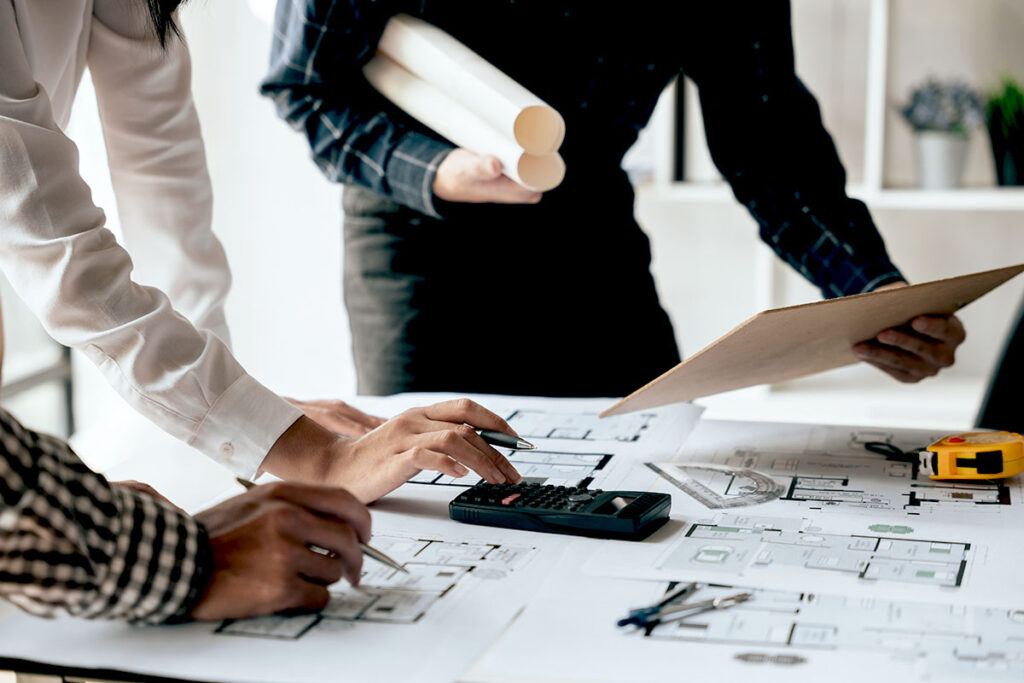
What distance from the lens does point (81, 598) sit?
A: 2.55 ft

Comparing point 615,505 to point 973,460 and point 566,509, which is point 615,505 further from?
point 973,460

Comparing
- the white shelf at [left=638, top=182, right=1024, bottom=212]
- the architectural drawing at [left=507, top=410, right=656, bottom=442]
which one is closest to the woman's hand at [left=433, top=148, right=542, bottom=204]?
the architectural drawing at [left=507, top=410, right=656, bottom=442]

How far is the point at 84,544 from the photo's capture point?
781 millimetres

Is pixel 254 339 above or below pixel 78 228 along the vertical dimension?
below

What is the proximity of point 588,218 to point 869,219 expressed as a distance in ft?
1.25

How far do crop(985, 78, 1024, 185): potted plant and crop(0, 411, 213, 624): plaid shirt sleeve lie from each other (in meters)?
2.33

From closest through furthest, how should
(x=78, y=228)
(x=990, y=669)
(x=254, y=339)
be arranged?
(x=990, y=669), (x=78, y=228), (x=254, y=339)

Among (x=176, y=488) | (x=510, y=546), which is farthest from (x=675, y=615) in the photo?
(x=176, y=488)

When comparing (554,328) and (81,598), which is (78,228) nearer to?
(81,598)

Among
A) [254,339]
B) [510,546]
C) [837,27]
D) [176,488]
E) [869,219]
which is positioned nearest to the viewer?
[510,546]

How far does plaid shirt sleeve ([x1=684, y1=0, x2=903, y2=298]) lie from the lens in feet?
5.48

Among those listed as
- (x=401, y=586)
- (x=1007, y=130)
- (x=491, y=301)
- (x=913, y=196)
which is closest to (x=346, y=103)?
(x=491, y=301)

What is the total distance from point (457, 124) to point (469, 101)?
38mm

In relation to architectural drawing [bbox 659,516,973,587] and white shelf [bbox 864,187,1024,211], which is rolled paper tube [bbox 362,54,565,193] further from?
white shelf [bbox 864,187,1024,211]
